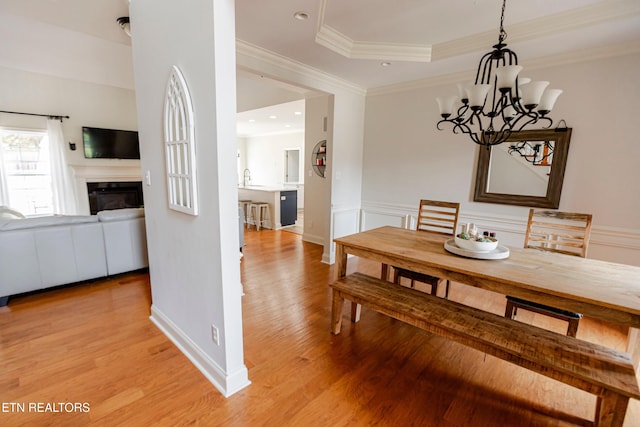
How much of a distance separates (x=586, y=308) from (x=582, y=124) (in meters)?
2.27

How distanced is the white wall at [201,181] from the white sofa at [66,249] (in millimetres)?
1386

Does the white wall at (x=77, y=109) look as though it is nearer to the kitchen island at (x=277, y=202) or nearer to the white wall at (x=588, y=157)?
the kitchen island at (x=277, y=202)

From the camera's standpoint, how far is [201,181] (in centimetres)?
166

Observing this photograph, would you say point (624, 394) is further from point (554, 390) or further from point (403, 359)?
point (403, 359)

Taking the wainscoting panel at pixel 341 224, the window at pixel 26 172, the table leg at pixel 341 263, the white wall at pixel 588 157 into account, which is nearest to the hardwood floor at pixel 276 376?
the table leg at pixel 341 263

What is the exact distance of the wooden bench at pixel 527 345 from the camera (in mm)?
1312

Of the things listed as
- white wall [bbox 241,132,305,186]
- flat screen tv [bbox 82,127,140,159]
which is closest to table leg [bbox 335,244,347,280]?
flat screen tv [bbox 82,127,140,159]

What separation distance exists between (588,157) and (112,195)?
302 inches

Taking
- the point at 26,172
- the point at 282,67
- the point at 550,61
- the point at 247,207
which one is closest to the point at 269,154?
the point at 247,207

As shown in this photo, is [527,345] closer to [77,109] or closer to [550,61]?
[550,61]

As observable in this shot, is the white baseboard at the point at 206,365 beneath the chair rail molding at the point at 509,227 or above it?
beneath

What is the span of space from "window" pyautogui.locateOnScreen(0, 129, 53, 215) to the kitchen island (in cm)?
360

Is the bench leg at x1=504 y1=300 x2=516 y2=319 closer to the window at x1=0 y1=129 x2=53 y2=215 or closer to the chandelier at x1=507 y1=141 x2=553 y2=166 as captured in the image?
the chandelier at x1=507 y1=141 x2=553 y2=166

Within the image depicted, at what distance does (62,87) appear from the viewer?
5285mm
